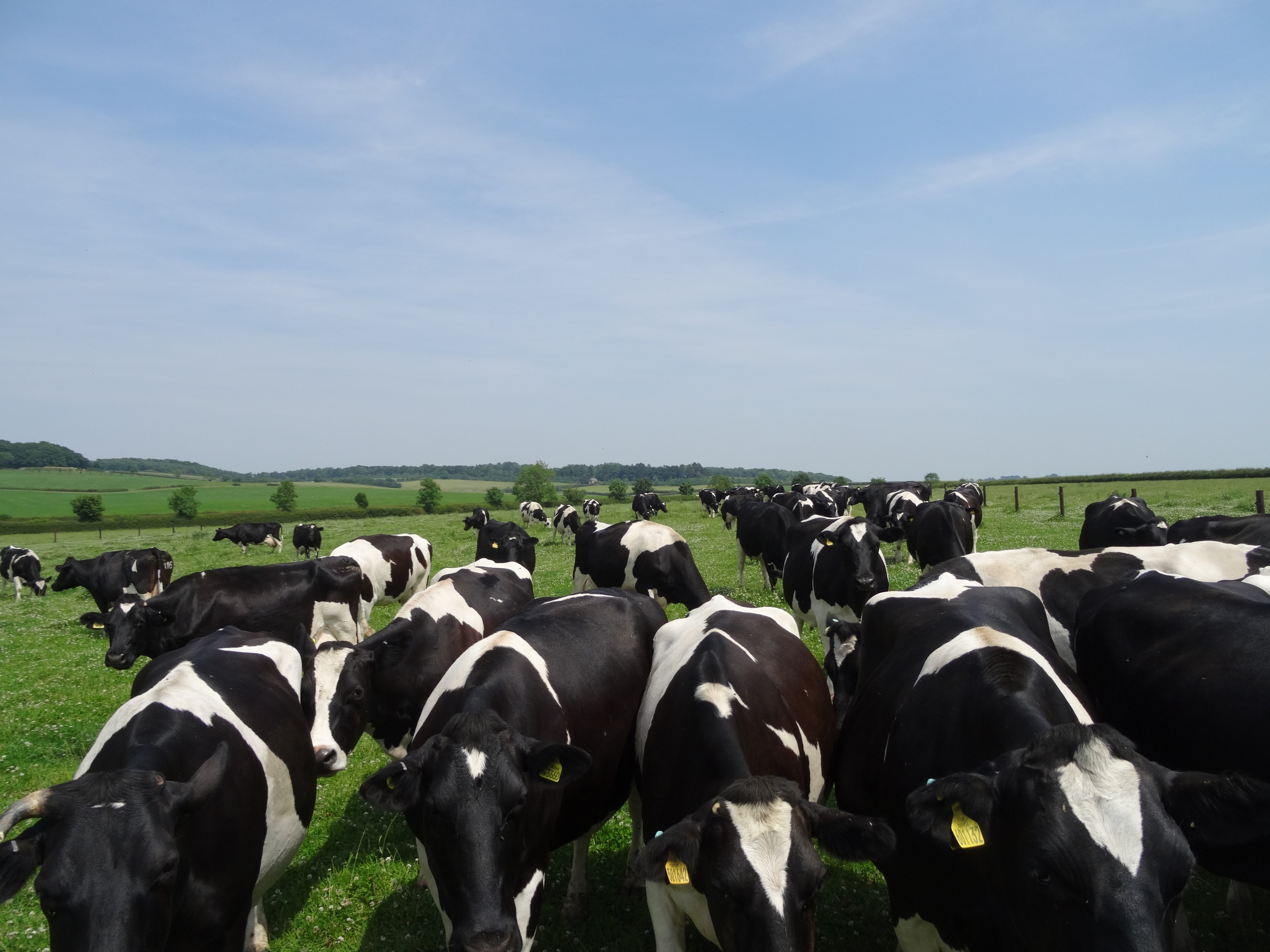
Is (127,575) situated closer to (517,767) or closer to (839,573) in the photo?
(839,573)

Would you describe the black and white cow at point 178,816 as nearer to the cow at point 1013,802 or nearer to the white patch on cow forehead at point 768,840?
the white patch on cow forehead at point 768,840

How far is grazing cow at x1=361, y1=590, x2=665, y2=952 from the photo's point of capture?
413 cm

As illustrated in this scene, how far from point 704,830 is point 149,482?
158295 mm

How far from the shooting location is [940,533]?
17.2m

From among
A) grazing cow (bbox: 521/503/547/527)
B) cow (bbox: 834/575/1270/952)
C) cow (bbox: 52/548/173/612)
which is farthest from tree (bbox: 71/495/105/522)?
cow (bbox: 834/575/1270/952)

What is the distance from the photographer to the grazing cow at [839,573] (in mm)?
11336

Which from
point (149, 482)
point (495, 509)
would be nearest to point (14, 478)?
point (149, 482)

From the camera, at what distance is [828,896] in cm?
581

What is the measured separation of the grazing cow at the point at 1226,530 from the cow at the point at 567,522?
24.5m

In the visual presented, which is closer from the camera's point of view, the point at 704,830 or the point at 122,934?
the point at 122,934

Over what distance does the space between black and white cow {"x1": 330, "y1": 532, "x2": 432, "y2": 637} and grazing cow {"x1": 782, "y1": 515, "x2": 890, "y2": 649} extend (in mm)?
8454

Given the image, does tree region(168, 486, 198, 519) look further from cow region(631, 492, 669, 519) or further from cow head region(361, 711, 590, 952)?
cow head region(361, 711, 590, 952)

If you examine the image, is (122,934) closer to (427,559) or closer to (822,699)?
(822,699)

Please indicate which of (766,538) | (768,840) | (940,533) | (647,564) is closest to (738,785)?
(768,840)
